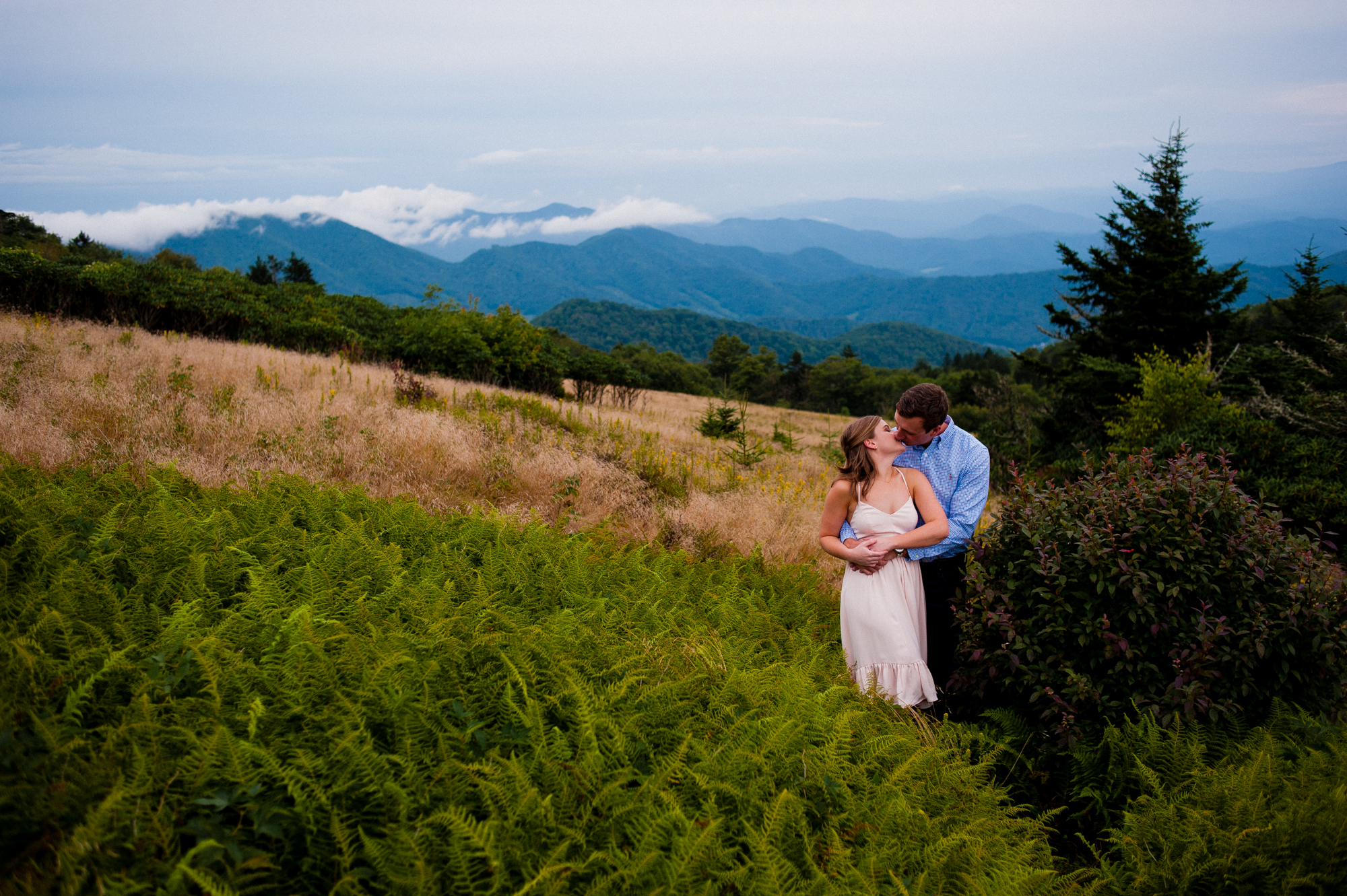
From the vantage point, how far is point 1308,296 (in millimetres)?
30891

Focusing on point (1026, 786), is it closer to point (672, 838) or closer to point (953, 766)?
point (953, 766)

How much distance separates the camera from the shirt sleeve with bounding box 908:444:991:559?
161 inches

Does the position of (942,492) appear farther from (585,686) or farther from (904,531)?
(585,686)

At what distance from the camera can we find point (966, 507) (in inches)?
162

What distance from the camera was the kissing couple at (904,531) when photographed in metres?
3.91

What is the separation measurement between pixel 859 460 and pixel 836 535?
0.50 m

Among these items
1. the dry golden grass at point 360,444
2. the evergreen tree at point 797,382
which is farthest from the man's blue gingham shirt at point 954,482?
the evergreen tree at point 797,382

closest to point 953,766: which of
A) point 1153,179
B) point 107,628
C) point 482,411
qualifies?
point 107,628

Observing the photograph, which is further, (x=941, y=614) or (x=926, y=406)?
(x=941, y=614)

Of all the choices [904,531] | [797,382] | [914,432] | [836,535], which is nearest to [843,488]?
[836,535]

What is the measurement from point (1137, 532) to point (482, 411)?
25.5ft

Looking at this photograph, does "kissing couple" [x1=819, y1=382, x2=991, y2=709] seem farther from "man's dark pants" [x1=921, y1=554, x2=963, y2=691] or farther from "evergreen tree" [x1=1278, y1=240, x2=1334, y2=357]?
"evergreen tree" [x1=1278, y1=240, x2=1334, y2=357]

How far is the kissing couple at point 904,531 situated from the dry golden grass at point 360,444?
2.22 meters

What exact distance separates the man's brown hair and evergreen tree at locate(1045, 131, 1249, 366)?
2090 centimetres
